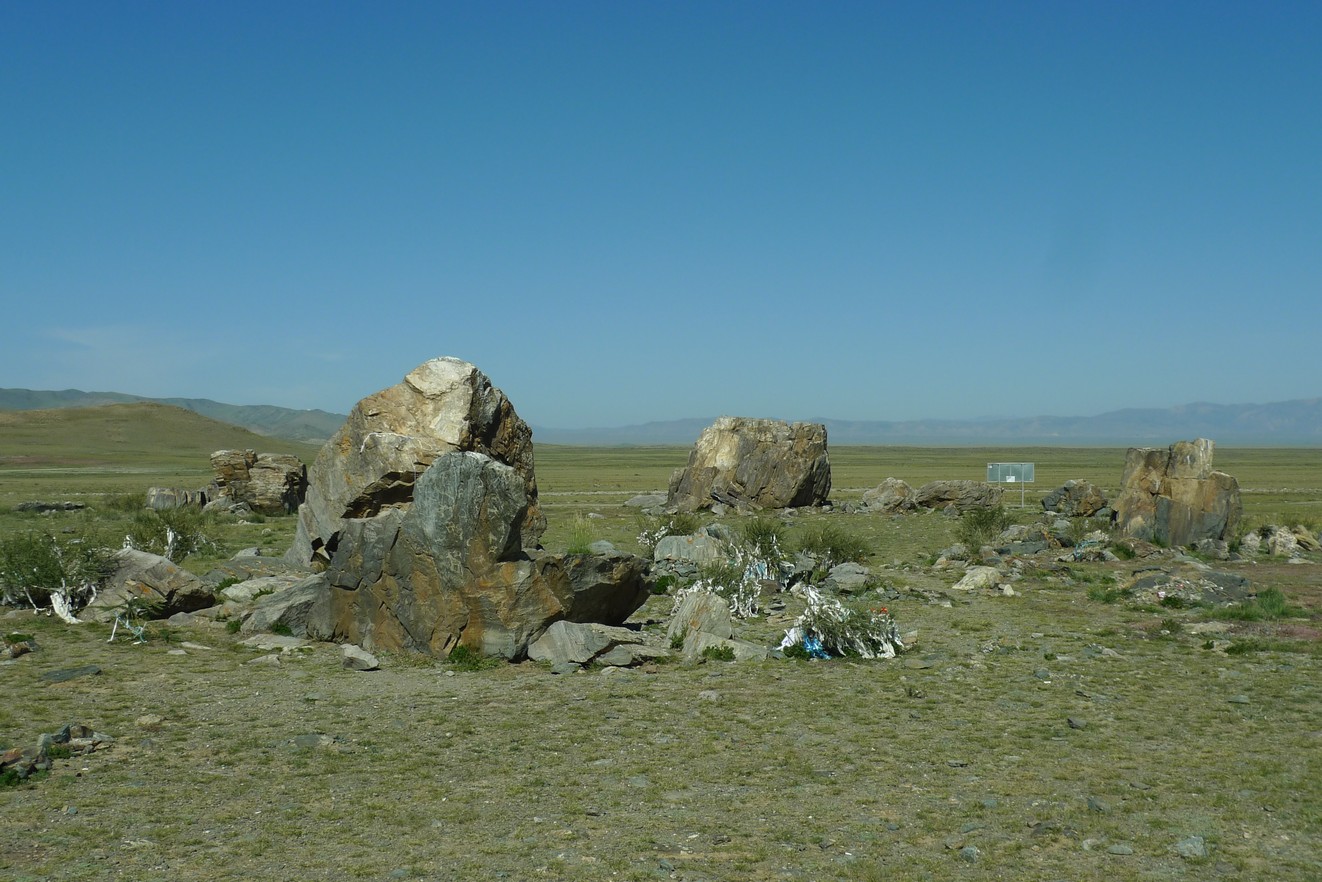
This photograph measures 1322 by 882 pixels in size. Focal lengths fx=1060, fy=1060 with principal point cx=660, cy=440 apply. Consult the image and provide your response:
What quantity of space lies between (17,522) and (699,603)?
2945cm

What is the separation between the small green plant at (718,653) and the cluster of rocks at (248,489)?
2954 centimetres

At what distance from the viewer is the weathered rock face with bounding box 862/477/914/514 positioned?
43.5 m

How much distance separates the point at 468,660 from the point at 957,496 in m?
32.7

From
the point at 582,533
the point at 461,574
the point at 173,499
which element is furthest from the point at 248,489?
the point at 461,574

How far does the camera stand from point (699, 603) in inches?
622

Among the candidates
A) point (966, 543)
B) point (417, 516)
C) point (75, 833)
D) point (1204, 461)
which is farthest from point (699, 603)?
point (1204, 461)

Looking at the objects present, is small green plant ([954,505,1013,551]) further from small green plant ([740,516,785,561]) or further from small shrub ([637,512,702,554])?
small shrub ([637,512,702,554])

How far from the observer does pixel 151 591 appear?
1770cm

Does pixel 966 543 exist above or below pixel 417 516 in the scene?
below

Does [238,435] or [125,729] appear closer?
[125,729]

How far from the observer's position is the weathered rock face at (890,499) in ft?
143

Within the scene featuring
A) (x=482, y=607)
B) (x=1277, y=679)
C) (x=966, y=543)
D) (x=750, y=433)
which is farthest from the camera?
(x=750, y=433)

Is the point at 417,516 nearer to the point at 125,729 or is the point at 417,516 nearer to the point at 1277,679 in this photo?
the point at 125,729

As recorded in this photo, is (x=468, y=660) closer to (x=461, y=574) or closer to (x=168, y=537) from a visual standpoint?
(x=461, y=574)
